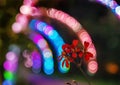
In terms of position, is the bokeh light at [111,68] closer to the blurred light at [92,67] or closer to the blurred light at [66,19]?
the blurred light at [92,67]

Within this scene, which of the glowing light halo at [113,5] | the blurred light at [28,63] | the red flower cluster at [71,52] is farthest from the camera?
the blurred light at [28,63]

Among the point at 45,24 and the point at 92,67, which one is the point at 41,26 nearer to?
the point at 45,24

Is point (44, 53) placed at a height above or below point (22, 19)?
below

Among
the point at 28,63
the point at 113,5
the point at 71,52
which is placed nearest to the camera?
the point at 71,52

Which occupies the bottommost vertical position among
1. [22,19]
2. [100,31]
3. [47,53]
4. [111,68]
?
[111,68]

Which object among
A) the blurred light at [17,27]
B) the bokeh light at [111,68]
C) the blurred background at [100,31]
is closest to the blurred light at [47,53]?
the blurred background at [100,31]

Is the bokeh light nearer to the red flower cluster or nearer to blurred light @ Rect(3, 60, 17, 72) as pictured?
the red flower cluster

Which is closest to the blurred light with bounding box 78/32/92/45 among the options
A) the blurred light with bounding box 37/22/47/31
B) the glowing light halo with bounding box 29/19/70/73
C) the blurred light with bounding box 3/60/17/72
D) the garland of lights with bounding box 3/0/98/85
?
the garland of lights with bounding box 3/0/98/85

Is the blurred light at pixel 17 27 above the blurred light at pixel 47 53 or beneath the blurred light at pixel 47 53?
above

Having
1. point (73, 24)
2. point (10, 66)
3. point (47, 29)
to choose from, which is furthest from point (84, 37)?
point (10, 66)
